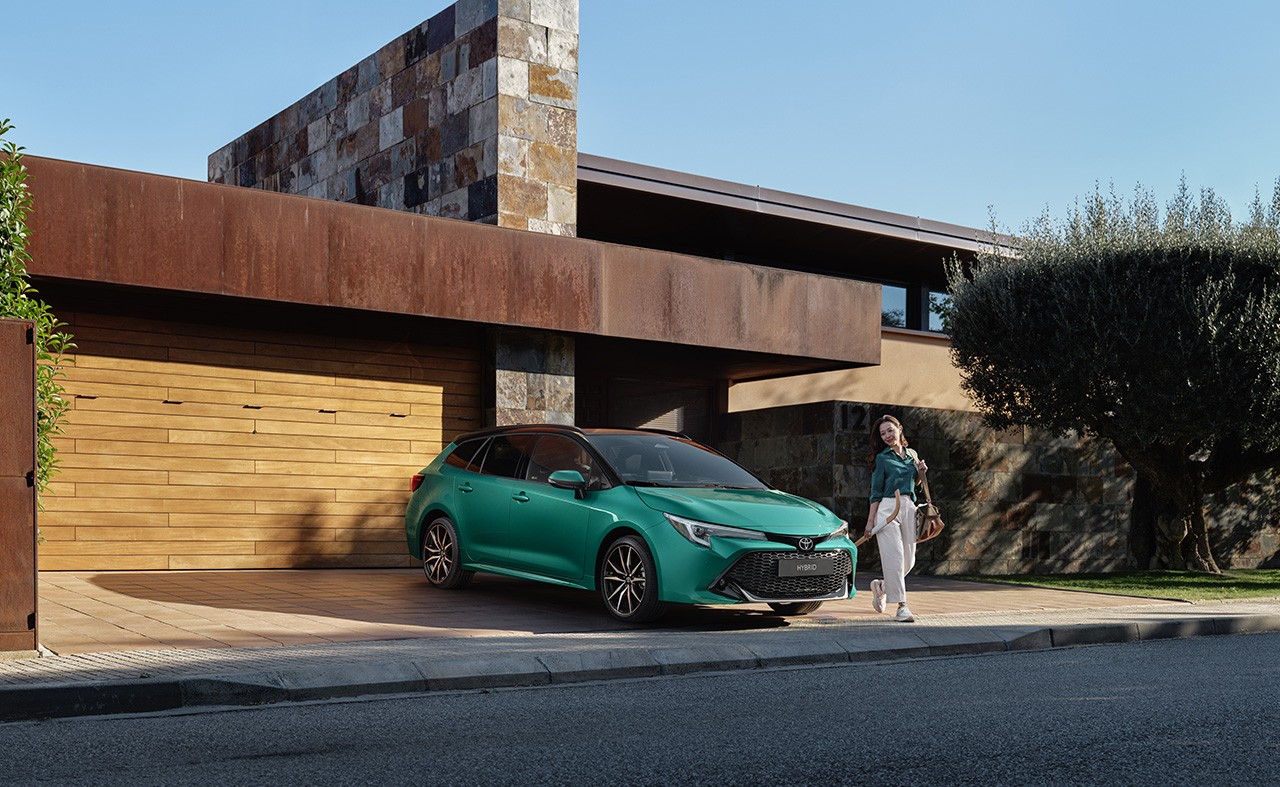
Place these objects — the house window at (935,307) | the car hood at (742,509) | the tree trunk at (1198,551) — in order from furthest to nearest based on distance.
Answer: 1. the house window at (935,307)
2. the tree trunk at (1198,551)
3. the car hood at (742,509)

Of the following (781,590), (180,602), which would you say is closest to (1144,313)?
(781,590)

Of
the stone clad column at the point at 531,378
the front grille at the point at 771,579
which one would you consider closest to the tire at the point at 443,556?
the front grille at the point at 771,579

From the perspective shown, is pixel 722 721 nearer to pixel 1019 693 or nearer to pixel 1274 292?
pixel 1019 693

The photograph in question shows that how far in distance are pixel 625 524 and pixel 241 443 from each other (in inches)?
243

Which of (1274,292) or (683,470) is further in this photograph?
(1274,292)

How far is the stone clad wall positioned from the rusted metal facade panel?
837 cm

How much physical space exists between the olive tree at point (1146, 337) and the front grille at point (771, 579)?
7.97 m

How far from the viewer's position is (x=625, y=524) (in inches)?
423

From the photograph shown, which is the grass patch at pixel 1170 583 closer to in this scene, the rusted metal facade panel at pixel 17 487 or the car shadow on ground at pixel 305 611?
the car shadow on ground at pixel 305 611

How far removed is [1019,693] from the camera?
777cm

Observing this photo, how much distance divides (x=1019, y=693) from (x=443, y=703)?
129 inches

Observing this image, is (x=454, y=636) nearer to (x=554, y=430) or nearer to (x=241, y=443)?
(x=554, y=430)

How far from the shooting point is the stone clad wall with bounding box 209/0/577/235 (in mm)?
16531

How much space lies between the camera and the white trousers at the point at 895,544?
38.2 feet
